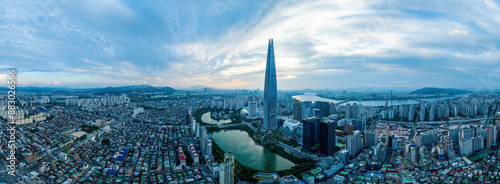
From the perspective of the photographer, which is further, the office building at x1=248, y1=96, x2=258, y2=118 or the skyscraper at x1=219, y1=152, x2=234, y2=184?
the office building at x1=248, y1=96, x2=258, y2=118

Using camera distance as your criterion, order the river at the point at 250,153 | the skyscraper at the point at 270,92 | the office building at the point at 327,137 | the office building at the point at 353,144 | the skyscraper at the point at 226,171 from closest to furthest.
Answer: the skyscraper at the point at 226,171 < the river at the point at 250,153 < the office building at the point at 353,144 < the office building at the point at 327,137 < the skyscraper at the point at 270,92

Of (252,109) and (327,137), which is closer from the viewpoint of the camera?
(327,137)

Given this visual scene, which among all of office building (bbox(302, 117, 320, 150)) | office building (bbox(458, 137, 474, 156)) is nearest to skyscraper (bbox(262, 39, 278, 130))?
office building (bbox(302, 117, 320, 150))

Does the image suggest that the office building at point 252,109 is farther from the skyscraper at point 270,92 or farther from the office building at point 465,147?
the office building at point 465,147

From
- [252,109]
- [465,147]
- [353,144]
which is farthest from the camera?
[252,109]

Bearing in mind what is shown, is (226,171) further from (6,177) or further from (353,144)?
(6,177)

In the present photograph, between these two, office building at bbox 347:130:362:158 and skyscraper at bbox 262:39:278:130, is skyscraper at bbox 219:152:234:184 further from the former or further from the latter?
skyscraper at bbox 262:39:278:130

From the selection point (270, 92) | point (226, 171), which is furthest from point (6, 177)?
point (270, 92)

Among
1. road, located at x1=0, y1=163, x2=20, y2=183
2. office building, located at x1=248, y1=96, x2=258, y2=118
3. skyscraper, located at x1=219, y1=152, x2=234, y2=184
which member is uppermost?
office building, located at x1=248, y1=96, x2=258, y2=118

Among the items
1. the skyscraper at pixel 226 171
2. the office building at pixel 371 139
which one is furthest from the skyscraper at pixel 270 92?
the skyscraper at pixel 226 171
